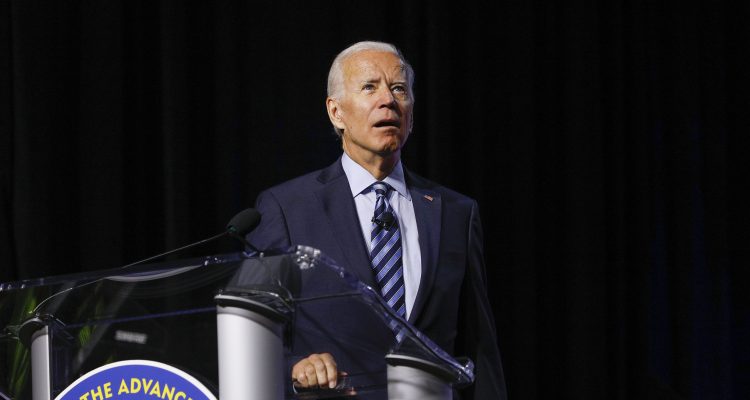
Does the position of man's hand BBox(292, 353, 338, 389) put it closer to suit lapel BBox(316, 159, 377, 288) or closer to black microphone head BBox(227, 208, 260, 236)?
black microphone head BBox(227, 208, 260, 236)

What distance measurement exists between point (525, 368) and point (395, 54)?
1.66 meters

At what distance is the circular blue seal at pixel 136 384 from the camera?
4.20 ft

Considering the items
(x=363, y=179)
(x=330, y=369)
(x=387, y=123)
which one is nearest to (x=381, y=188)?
(x=363, y=179)

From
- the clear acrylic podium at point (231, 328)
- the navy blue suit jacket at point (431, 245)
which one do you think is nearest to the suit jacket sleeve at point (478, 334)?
the navy blue suit jacket at point (431, 245)

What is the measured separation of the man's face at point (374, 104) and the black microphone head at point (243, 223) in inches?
37.2

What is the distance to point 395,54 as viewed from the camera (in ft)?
8.29

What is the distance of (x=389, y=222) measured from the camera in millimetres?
2318

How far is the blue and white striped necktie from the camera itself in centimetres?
228

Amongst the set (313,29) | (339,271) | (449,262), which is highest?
(313,29)

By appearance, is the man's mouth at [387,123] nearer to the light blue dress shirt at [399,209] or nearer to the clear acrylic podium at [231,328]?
the light blue dress shirt at [399,209]

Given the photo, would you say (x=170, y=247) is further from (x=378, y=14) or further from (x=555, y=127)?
(x=555, y=127)

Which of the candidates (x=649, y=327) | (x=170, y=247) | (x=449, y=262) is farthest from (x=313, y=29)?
(x=649, y=327)

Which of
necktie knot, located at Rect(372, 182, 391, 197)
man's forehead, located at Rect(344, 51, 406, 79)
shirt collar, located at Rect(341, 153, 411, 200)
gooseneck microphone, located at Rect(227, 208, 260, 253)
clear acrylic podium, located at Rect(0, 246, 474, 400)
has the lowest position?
clear acrylic podium, located at Rect(0, 246, 474, 400)

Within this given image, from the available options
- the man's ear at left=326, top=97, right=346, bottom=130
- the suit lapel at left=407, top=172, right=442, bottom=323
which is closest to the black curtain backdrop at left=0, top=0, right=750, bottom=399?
the man's ear at left=326, top=97, right=346, bottom=130
